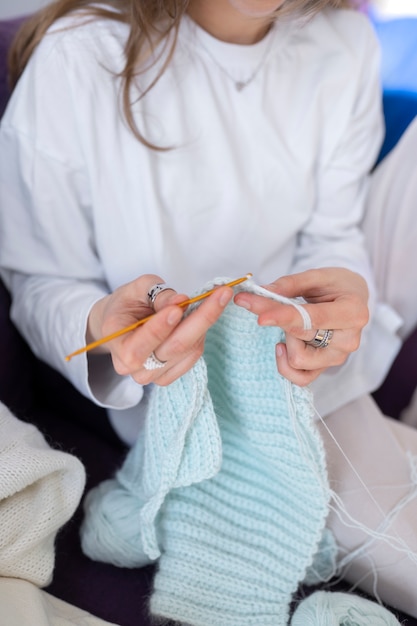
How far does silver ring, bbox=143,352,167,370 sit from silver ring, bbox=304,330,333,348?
162 millimetres

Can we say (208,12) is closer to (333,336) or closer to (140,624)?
(333,336)

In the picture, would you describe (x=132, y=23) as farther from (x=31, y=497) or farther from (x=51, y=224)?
(x=31, y=497)

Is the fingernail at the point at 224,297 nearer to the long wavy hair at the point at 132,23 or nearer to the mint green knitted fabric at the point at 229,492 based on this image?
the mint green knitted fabric at the point at 229,492

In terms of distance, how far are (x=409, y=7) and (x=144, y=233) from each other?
1.09m

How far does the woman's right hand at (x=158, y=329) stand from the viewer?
22.3 inches


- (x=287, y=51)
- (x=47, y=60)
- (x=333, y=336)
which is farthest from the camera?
(x=287, y=51)

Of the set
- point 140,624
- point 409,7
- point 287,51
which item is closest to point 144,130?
point 287,51

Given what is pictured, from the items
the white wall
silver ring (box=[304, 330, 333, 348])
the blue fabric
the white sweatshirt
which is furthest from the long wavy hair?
the white wall

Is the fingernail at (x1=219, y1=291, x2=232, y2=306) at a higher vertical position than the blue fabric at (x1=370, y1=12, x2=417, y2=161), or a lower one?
lower

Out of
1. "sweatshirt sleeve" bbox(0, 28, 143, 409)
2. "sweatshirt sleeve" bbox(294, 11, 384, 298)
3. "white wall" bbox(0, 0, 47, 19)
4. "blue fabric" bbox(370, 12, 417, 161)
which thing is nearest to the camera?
"sweatshirt sleeve" bbox(0, 28, 143, 409)

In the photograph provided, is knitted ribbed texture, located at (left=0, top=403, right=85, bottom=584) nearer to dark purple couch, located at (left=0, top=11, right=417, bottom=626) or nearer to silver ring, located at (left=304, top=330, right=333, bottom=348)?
dark purple couch, located at (left=0, top=11, right=417, bottom=626)

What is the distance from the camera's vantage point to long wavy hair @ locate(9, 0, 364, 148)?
29.3 inches

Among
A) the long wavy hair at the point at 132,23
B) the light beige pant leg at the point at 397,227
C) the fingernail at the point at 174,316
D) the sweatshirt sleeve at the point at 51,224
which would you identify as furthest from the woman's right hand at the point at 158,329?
the light beige pant leg at the point at 397,227

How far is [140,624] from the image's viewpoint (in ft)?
2.37
